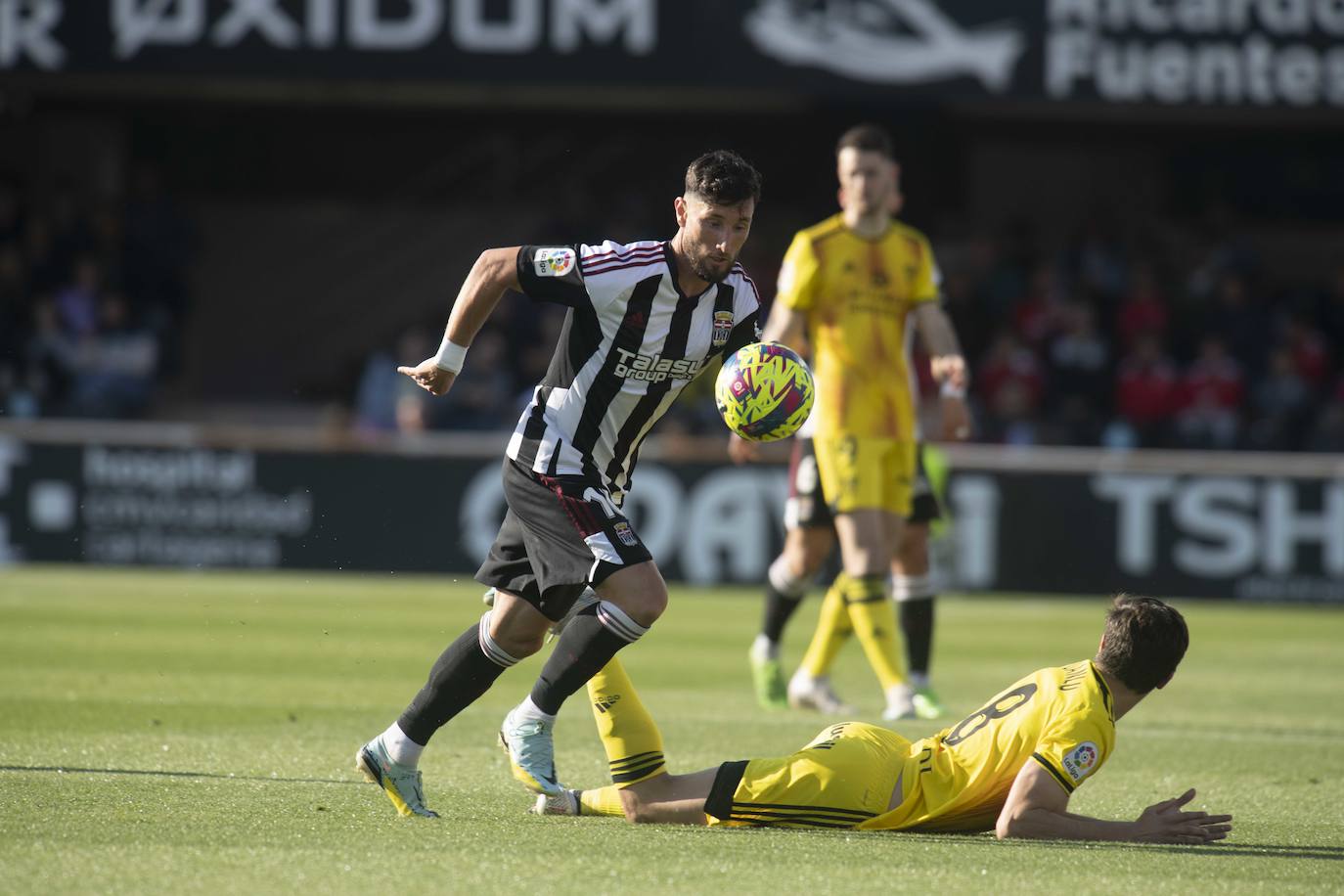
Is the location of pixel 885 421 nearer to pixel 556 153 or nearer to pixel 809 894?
pixel 809 894

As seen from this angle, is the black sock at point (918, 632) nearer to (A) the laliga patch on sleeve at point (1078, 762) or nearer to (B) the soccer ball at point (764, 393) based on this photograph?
(B) the soccer ball at point (764, 393)

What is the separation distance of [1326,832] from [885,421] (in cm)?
308

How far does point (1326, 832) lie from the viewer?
551 cm

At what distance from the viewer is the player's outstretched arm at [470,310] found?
17.2 ft

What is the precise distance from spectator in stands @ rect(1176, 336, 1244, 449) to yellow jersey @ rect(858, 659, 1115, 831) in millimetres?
12428

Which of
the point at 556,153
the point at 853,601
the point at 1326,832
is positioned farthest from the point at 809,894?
the point at 556,153

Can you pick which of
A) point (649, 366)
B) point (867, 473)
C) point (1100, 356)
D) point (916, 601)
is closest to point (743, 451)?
point (867, 473)

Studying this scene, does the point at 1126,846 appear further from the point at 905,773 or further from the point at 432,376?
the point at 432,376

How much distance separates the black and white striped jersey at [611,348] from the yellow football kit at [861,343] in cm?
258

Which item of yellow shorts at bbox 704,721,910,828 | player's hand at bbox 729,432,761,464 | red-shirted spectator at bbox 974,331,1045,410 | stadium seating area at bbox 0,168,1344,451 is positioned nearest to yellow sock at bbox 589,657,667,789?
yellow shorts at bbox 704,721,910,828

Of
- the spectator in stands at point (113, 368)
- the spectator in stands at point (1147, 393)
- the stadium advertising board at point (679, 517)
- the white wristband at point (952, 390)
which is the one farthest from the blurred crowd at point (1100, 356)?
the white wristband at point (952, 390)

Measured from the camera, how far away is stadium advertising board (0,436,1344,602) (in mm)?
14898

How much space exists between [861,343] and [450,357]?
330 centimetres

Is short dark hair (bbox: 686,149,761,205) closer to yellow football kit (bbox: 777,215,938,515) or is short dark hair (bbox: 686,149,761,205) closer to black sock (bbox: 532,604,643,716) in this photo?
black sock (bbox: 532,604,643,716)
